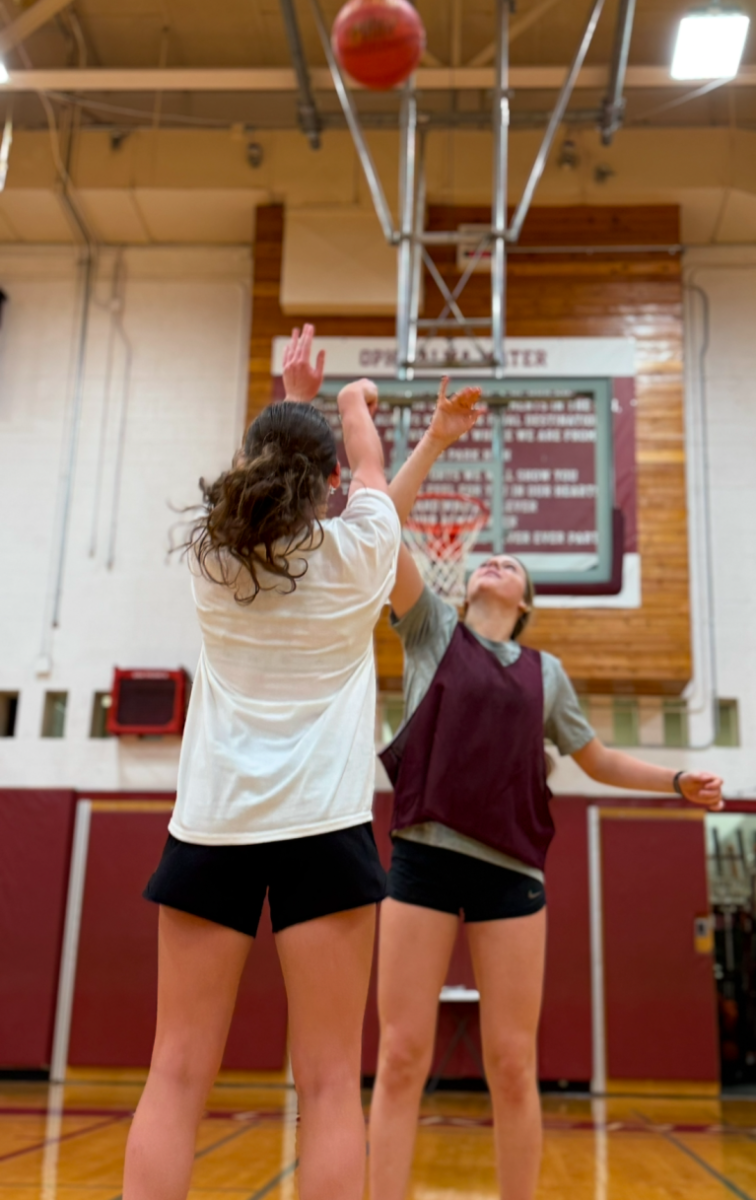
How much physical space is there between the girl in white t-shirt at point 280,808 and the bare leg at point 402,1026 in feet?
3.08

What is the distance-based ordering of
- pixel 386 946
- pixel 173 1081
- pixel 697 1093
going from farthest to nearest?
pixel 697 1093 < pixel 386 946 < pixel 173 1081

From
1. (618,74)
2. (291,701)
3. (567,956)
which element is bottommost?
(567,956)

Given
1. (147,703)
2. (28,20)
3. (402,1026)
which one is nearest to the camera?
(402,1026)

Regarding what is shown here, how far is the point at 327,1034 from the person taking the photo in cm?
166

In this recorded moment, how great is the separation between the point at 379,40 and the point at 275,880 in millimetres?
3979

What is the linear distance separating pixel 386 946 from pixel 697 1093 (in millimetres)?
5805

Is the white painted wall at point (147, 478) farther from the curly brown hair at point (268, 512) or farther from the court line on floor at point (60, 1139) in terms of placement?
the curly brown hair at point (268, 512)

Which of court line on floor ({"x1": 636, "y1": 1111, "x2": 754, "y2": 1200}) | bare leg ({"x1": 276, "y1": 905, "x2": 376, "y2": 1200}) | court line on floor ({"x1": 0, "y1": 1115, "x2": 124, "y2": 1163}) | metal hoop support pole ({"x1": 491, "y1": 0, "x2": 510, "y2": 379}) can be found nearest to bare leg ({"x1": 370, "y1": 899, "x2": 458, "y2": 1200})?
bare leg ({"x1": 276, "y1": 905, "x2": 376, "y2": 1200})

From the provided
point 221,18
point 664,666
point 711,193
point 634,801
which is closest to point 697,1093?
point 634,801

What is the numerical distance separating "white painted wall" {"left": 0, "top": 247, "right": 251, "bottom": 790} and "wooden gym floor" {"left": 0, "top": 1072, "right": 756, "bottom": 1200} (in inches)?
107

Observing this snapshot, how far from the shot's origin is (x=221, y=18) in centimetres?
886

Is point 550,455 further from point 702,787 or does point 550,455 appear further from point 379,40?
point 702,787

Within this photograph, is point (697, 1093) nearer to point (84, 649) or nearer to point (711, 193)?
point (84, 649)

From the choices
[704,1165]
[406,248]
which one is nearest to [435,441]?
[704,1165]
